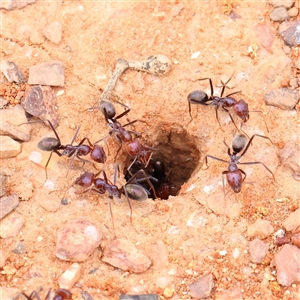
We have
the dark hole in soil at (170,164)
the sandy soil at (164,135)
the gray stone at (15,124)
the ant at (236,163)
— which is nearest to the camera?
the sandy soil at (164,135)

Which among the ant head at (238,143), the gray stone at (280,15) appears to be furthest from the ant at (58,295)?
the gray stone at (280,15)

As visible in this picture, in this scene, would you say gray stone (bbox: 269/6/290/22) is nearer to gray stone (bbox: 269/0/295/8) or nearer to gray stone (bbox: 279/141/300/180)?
gray stone (bbox: 269/0/295/8)

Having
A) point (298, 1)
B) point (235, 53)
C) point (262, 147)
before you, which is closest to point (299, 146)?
point (262, 147)

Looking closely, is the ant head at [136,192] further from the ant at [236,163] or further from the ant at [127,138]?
the ant at [236,163]

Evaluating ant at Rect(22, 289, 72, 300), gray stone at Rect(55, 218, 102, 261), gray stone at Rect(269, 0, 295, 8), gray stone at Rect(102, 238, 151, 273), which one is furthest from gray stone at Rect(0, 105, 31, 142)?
gray stone at Rect(269, 0, 295, 8)

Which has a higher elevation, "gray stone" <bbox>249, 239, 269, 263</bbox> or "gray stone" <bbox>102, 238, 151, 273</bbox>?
"gray stone" <bbox>102, 238, 151, 273</bbox>

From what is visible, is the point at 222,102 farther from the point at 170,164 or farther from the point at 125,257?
the point at 125,257
